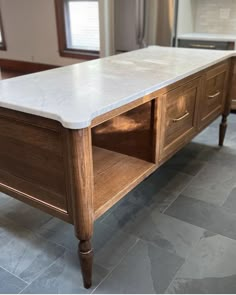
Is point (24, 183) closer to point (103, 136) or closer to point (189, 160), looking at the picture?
point (103, 136)

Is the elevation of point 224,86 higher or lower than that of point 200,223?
higher

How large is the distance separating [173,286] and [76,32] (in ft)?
15.2

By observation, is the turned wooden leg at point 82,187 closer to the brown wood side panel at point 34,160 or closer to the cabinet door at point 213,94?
the brown wood side panel at point 34,160

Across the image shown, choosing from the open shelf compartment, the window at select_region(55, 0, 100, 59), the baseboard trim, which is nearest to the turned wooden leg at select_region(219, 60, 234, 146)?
the open shelf compartment

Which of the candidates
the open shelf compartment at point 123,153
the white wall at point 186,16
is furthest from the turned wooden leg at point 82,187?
the white wall at point 186,16

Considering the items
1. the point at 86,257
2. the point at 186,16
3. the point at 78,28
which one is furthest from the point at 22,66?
the point at 86,257

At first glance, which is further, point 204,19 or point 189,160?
point 204,19

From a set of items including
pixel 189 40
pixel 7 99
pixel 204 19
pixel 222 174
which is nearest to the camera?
pixel 7 99

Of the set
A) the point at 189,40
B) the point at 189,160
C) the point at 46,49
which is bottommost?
the point at 189,160

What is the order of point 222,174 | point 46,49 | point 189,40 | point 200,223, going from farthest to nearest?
point 46,49
point 189,40
point 222,174
point 200,223

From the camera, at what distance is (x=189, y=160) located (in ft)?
8.42

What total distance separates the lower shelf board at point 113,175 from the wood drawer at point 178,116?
0.56 feet

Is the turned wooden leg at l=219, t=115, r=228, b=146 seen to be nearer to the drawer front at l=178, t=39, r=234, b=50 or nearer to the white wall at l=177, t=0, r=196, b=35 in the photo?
the drawer front at l=178, t=39, r=234, b=50

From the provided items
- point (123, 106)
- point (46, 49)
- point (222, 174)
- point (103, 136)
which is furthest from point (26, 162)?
point (46, 49)
